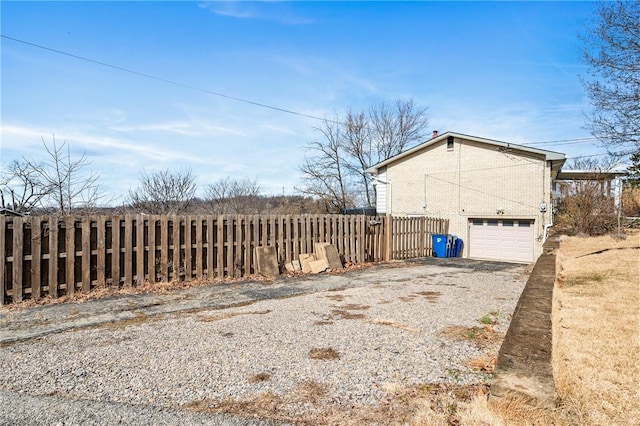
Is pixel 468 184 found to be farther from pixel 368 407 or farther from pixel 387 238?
pixel 368 407

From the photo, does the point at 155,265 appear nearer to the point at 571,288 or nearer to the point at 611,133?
the point at 571,288

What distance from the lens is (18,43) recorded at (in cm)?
911

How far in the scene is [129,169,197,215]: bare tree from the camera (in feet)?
41.3

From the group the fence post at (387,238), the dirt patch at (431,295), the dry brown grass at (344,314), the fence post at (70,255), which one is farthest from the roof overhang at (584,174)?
the fence post at (70,255)

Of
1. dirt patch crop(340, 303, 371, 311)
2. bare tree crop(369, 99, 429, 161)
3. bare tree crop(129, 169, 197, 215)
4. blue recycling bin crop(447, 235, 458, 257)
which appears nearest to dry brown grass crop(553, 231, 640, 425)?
dirt patch crop(340, 303, 371, 311)

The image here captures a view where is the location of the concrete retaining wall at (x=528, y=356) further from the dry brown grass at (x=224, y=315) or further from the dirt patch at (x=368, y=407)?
the dry brown grass at (x=224, y=315)

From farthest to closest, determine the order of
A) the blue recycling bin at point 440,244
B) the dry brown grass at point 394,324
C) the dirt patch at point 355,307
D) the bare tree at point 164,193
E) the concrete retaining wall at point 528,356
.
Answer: the blue recycling bin at point 440,244
the bare tree at point 164,193
the dirt patch at point 355,307
the dry brown grass at point 394,324
the concrete retaining wall at point 528,356

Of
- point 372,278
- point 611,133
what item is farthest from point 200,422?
point 611,133

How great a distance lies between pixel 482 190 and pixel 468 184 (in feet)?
2.19

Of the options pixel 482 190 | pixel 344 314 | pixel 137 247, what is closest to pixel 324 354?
pixel 344 314

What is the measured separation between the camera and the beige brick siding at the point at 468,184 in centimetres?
1562

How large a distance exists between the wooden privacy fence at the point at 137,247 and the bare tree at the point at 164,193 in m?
4.42

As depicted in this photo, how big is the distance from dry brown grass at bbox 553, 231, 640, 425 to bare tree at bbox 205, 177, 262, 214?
15.8 meters

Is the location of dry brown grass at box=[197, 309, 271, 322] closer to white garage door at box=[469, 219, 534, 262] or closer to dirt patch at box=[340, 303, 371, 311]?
dirt patch at box=[340, 303, 371, 311]
